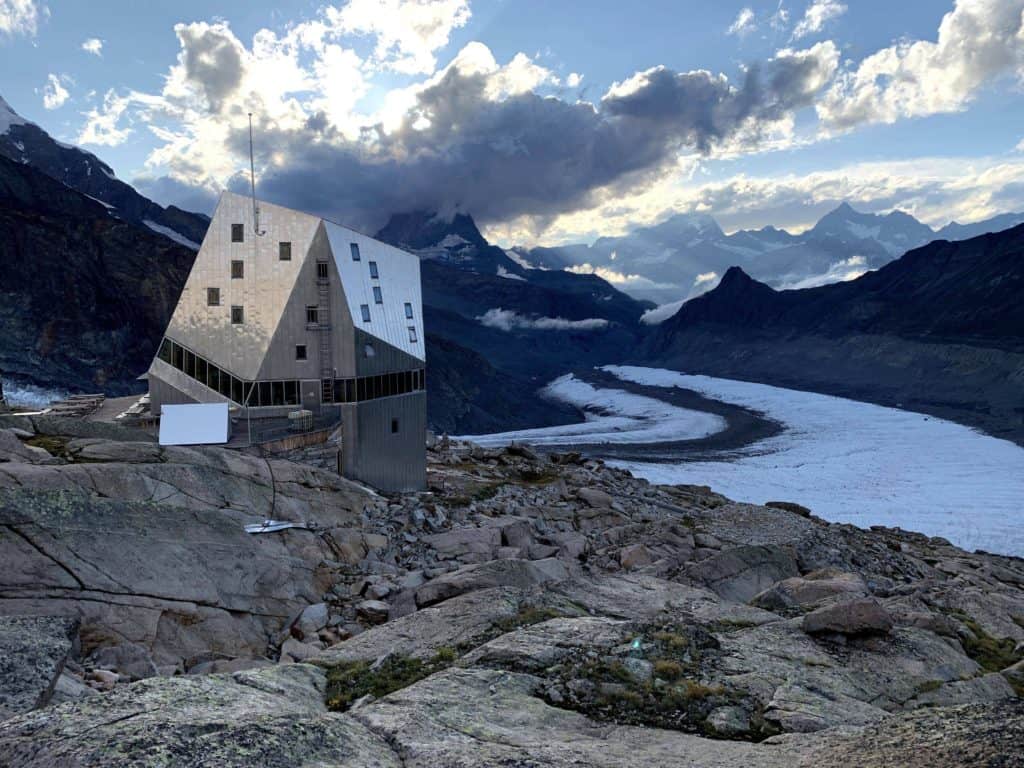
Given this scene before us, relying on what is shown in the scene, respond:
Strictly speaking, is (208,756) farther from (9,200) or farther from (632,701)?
(9,200)

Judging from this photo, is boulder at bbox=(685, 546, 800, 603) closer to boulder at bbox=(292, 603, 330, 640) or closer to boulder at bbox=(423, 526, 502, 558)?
boulder at bbox=(423, 526, 502, 558)

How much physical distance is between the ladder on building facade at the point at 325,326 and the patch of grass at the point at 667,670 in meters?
21.5

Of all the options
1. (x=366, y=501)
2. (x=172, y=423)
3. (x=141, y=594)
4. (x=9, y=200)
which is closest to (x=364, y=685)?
(x=141, y=594)

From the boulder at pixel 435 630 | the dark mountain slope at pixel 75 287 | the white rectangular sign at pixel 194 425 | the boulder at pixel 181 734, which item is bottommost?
the boulder at pixel 435 630

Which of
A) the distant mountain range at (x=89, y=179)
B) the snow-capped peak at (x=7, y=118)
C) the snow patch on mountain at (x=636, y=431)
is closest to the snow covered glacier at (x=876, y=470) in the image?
the snow patch on mountain at (x=636, y=431)

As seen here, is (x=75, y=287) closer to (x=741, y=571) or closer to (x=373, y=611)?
(x=373, y=611)

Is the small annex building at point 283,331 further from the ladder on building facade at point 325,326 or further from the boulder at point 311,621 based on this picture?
the boulder at point 311,621

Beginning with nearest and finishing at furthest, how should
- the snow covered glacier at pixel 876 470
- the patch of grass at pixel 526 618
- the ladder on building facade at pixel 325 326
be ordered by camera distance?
1. the patch of grass at pixel 526 618
2. the ladder on building facade at pixel 325 326
3. the snow covered glacier at pixel 876 470

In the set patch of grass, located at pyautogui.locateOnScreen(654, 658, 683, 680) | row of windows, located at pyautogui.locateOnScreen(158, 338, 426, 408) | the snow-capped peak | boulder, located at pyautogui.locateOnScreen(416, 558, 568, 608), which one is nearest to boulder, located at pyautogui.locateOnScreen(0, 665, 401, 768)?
patch of grass, located at pyautogui.locateOnScreen(654, 658, 683, 680)

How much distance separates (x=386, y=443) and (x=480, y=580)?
617 inches

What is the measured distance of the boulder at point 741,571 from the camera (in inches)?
729

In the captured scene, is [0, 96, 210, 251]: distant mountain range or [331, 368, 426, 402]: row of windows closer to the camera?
[331, 368, 426, 402]: row of windows

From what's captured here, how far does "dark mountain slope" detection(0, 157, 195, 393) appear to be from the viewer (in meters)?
85.3

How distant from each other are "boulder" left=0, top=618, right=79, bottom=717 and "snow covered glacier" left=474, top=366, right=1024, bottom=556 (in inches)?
2421
